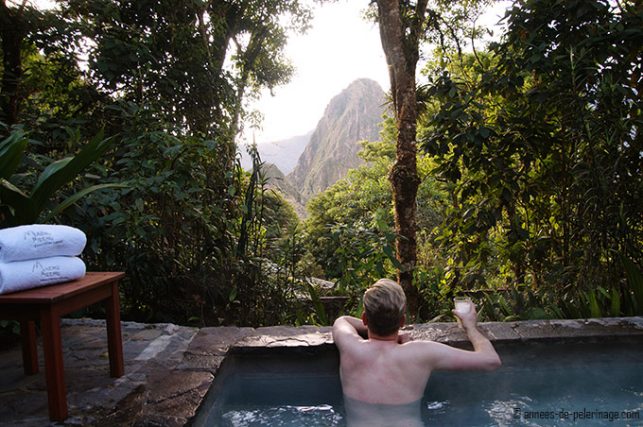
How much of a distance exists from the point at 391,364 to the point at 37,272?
1.46 m

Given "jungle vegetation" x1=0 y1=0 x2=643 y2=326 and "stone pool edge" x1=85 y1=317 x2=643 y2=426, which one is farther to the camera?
"jungle vegetation" x1=0 y1=0 x2=643 y2=326

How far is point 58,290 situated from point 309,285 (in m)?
2.23

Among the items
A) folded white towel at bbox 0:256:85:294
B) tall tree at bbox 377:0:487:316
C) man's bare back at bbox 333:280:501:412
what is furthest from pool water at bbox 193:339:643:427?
tall tree at bbox 377:0:487:316

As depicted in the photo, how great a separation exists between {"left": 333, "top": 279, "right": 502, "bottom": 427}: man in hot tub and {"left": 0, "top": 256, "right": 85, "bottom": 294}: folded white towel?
4.13 feet

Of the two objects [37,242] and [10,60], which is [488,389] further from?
[10,60]

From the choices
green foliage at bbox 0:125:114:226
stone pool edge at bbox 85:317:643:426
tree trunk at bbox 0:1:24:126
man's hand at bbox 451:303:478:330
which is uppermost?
tree trunk at bbox 0:1:24:126

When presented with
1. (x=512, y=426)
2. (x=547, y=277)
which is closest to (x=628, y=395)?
(x=512, y=426)

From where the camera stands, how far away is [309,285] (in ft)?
12.0

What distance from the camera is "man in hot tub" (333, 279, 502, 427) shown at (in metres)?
Result: 1.91

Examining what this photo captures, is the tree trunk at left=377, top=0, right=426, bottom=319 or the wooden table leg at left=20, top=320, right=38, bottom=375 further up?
the tree trunk at left=377, top=0, right=426, bottom=319

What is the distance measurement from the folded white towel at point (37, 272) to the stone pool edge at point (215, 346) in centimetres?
55

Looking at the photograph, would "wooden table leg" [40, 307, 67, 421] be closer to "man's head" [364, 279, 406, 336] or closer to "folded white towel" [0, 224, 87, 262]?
"folded white towel" [0, 224, 87, 262]

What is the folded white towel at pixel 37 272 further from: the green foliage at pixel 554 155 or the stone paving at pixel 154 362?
the green foliage at pixel 554 155

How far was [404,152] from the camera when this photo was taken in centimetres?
452
